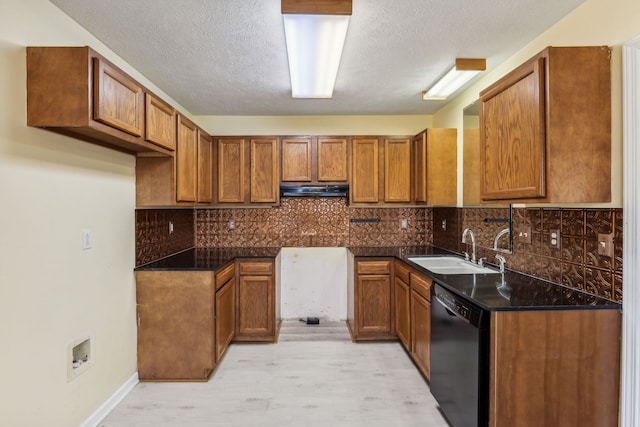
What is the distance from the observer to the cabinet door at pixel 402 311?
2.89 m

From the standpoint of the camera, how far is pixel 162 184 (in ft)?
8.48

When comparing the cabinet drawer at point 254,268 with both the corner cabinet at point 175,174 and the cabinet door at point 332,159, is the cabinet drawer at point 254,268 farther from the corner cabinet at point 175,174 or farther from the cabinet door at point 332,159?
the cabinet door at point 332,159

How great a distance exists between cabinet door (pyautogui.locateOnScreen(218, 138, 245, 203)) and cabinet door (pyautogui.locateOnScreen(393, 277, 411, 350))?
1905 mm

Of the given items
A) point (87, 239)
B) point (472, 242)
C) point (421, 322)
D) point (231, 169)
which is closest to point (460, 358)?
point (421, 322)

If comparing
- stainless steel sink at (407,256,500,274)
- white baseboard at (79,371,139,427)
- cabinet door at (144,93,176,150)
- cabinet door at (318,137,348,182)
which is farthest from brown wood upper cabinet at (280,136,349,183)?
white baseboard at (79,371,139,427)

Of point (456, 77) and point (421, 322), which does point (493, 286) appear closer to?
point (421, 322)

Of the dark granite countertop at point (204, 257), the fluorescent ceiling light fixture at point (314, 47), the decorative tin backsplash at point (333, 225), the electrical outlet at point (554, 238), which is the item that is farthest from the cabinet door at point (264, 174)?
the electrical outlet at point (554, 238)

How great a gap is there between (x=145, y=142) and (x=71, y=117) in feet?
1.86

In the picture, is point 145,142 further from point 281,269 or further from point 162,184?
point 281,269

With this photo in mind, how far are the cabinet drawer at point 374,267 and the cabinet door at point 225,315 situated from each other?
130 cm

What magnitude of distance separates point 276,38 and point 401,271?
223 centimetres

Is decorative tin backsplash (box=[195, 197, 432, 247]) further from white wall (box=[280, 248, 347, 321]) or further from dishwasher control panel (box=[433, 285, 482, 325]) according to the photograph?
dishwasher control panel (box=[433, 285, 482, 325])

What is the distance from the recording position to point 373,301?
332 cm

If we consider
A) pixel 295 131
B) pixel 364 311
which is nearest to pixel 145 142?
pixel 295 131
